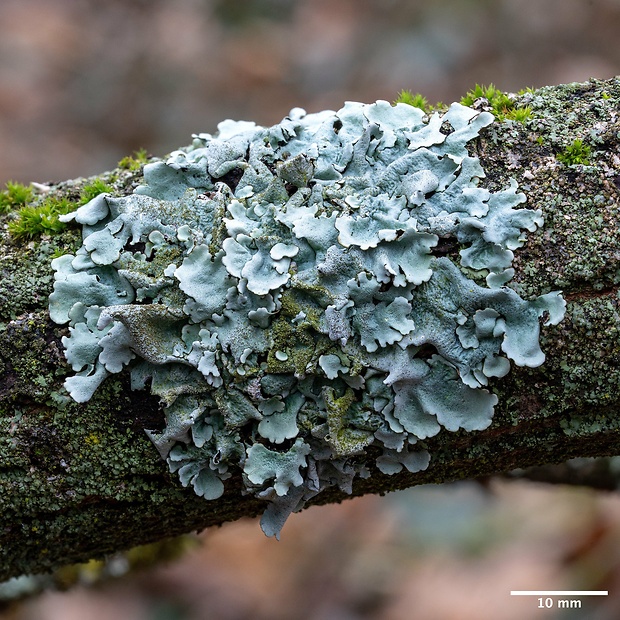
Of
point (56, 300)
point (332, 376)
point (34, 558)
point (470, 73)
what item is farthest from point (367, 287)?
point (470, 73)

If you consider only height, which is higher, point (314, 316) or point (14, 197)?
point (14, 197)

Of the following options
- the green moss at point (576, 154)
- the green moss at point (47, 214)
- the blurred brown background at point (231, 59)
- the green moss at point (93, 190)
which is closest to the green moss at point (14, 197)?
the green moss at point (47, 214)

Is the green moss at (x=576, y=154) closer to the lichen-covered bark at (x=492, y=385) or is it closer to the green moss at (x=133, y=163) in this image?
the lichen-covered bark at (x=492, y=385)

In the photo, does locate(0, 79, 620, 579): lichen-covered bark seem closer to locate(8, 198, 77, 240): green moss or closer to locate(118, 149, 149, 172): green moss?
locate(8, 198, 77, 240): green moss

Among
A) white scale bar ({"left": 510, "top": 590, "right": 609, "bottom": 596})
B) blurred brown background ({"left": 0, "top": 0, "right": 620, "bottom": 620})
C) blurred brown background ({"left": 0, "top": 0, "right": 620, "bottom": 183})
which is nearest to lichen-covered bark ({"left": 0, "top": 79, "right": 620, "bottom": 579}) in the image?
white scale bar ({"left": 510, "top": 590, "right": 609, "bottom": 596})

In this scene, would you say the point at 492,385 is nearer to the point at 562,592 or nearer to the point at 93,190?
the point at 93,190

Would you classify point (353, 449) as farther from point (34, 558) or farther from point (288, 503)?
point (34, 558)

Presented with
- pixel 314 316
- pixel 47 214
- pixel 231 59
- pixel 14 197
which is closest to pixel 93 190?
pixel 47 214
